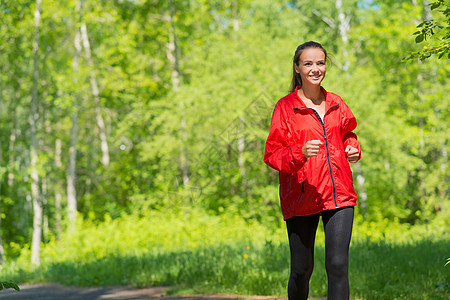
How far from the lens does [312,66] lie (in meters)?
3.43

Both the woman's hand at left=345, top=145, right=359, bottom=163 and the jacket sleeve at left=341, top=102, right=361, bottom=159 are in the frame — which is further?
the jacket sleeve at left=341, top=102, right=361, bottom=159

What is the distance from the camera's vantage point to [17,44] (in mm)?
19734

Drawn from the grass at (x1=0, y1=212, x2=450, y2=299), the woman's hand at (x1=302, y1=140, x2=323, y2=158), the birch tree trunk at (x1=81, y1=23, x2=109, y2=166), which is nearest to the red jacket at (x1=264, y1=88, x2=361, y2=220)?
the woman's hand at (x1=302, y1=140, x2=323, y2=158)

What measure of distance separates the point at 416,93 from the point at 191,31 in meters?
9.32

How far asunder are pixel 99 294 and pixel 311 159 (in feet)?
14.7

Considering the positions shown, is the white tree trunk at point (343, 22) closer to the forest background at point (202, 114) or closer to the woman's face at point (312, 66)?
the forest background at point (202, 114)

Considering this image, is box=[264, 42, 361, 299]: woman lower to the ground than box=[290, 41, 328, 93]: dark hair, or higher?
lower

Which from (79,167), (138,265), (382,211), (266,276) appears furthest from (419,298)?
(79,167)

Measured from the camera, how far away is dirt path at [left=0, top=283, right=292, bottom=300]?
5980 mm

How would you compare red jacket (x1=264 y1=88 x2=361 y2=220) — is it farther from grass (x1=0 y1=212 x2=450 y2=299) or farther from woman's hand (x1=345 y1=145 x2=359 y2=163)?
grass (x1=0 y1=212 x2=450 y2=299)

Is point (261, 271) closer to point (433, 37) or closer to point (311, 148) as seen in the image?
point (433, 37)

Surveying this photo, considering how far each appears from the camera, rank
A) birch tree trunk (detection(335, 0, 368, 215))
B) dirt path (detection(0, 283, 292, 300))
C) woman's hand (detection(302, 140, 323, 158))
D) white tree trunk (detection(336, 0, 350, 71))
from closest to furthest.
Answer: woman's hand (detection(302, 140, 323, 158)), dirt path (detection(0, 283, 292, 300)), birch tree trunk (detection(335, 0, 368, 215)), white tree trunk (detection(336, 0, 350, 71))

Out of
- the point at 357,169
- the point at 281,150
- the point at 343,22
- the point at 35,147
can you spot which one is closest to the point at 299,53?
the point at 281,150

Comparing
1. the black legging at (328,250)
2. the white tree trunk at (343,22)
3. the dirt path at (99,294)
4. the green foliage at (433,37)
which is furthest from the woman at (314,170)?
the white tree trunk at (343,22)
